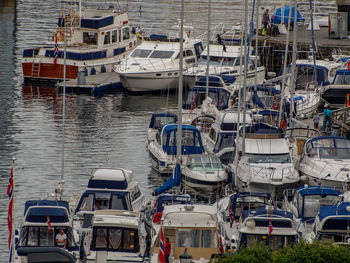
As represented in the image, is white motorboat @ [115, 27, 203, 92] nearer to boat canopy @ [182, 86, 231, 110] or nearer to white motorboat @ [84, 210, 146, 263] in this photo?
boat canopy @ [182, 86, 231, 110]

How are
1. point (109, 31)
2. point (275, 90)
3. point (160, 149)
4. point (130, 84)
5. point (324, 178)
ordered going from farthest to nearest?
point (109, 31) < point (130, 84) < point (275, 90) < point (160, 149) < point (324, 178)

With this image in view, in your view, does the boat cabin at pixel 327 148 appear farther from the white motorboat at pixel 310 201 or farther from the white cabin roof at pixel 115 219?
the white cabin roof at pixel 115 219

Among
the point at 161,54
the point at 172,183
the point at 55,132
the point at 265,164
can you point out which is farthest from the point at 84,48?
the point at 172,183

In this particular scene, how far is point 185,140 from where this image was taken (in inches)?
1671

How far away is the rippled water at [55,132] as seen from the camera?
41647 mm

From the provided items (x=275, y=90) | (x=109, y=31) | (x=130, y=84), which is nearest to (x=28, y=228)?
(x=275, y=90)

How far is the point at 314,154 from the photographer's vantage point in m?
39.5

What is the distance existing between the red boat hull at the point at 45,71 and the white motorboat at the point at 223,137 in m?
22.3

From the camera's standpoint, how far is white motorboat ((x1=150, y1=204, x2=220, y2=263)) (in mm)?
28281

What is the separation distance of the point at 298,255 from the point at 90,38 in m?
46.6

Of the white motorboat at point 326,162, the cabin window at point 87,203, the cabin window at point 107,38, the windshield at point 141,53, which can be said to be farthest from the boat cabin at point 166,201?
the cabin window at point 107,38

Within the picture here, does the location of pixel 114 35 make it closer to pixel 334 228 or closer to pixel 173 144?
pixel 173 144

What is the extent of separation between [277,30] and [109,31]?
12613 mm

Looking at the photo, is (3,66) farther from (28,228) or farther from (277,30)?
(28,228)
